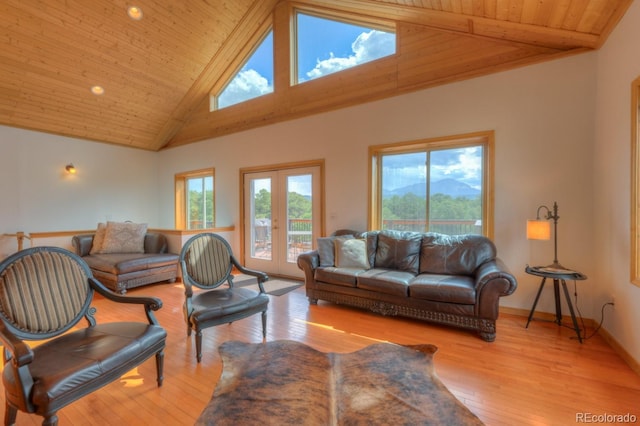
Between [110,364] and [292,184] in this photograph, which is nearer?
[110,364]

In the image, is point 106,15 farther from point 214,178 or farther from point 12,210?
point 12,210

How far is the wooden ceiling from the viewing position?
319 cm

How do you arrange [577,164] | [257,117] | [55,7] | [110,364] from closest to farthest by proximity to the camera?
[110,364], [577,164], [55,7], [257,117]

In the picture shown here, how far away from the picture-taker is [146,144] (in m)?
7.00

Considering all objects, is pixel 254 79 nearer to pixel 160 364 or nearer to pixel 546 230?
pixel 160 364

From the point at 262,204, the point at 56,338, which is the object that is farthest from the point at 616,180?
the point at 262,204

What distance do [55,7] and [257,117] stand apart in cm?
306

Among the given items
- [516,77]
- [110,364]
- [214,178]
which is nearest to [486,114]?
[516,77]

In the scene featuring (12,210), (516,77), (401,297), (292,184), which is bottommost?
(401,297)

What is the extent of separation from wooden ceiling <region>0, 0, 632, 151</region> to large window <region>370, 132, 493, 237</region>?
865mm

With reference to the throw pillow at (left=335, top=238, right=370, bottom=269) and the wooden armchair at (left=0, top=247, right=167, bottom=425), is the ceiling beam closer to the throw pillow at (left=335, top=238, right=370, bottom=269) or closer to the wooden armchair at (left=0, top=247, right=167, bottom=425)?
the throw pillow at (left=335, top=238, right=370, bottom=269)

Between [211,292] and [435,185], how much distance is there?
3.14m

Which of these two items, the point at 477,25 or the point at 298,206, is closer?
the point at 477,25

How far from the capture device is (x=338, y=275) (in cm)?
362
